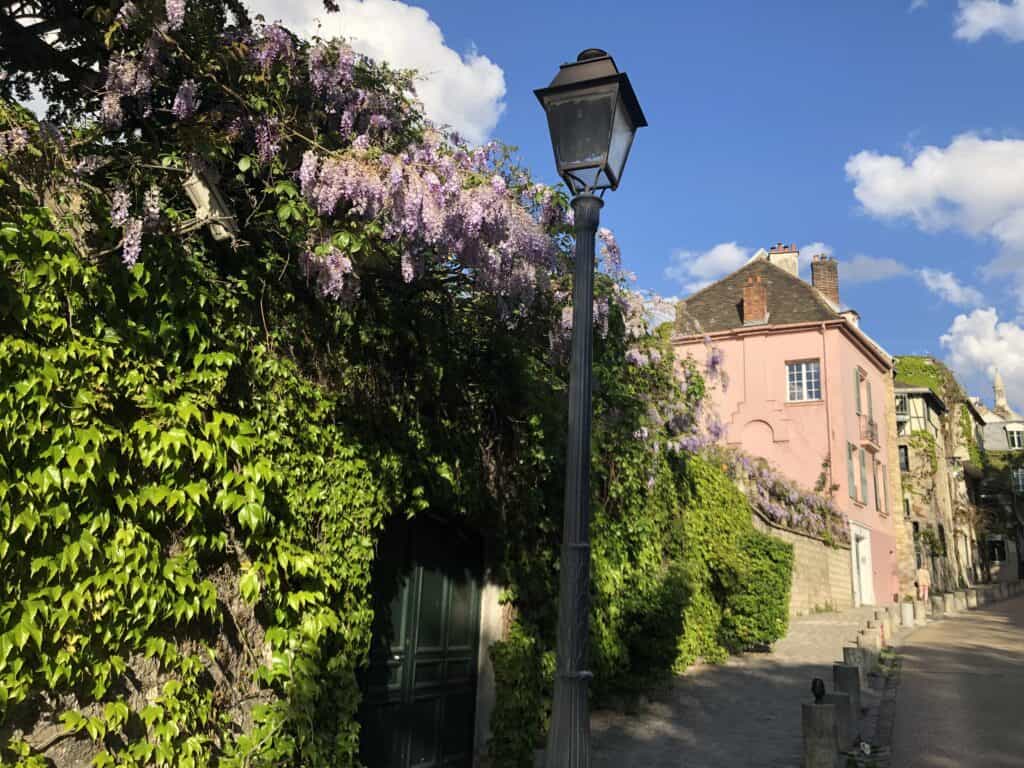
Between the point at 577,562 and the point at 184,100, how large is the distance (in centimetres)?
359

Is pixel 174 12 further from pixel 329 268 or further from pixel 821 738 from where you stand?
pixel 821 738

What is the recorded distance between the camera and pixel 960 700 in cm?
1167

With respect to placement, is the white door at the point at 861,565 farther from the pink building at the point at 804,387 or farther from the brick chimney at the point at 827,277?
the brick chimney at the point at 827,277

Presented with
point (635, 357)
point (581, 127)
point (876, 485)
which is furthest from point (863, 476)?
point (581, 127)

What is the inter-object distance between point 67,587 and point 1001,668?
15699mm

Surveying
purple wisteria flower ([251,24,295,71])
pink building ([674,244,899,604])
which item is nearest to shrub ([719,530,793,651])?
purple wisteria flower ([251,24,295,71])

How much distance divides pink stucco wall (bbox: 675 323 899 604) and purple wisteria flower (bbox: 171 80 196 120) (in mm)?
22454

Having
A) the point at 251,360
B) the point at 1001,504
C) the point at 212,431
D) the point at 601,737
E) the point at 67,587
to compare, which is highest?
the point at 1001,504

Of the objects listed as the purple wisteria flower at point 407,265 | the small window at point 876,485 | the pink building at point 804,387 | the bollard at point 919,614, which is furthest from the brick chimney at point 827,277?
the purple wisteria flower at point 407,265

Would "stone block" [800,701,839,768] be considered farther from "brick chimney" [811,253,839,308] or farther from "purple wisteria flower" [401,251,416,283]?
"brick chimney" [811,253,839,308]

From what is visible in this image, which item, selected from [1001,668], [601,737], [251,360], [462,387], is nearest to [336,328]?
[251,360]

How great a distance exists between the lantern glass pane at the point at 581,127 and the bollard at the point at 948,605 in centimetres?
2729

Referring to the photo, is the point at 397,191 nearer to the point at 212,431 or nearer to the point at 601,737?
the point at 212,431

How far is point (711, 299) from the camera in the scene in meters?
30.9
